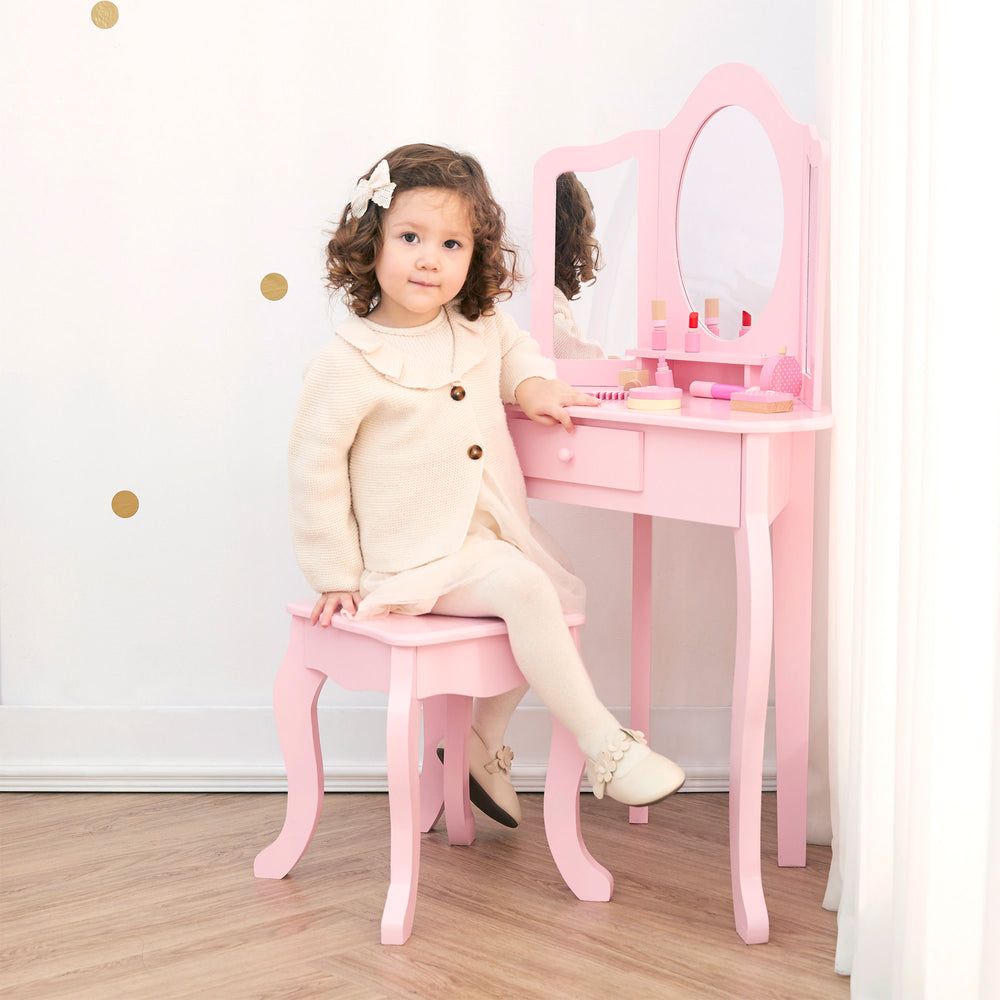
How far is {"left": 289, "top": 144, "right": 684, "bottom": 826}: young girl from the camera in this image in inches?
62.8

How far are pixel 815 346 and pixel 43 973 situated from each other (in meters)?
1.37

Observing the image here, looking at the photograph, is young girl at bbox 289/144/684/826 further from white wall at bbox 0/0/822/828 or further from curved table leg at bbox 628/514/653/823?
white wall at bbox 0/0/822/828

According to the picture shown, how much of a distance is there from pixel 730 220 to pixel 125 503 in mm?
1222

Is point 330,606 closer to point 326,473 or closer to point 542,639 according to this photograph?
point 326,473

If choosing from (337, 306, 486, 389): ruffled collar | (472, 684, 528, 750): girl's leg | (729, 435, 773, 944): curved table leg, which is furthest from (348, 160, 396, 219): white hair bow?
(472, 684, 528, 750): girl's leg

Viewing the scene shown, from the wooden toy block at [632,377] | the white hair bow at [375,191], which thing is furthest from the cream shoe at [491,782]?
the white hair bow at [375,191]

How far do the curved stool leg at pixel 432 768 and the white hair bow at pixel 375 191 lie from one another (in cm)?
80

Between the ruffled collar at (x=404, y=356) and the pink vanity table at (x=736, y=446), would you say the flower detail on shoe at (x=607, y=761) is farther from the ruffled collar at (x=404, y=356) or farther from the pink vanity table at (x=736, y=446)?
the ruffled collar at (x=404, y=356)

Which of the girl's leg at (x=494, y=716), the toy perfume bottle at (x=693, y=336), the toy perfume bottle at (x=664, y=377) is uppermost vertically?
the toy perfume bottle at (x=693, y=336)

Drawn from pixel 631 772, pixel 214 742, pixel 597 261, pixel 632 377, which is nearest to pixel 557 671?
pixel 631 772

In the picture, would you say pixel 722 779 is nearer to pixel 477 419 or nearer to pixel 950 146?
pixel 477 419

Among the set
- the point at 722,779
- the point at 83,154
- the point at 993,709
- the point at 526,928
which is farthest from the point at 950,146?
the point at 83,154

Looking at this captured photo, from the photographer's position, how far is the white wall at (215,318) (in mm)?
2090

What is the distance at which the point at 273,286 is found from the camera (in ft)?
7.01
